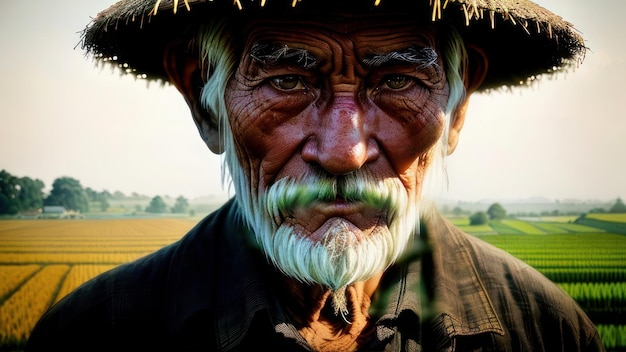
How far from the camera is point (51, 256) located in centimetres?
861

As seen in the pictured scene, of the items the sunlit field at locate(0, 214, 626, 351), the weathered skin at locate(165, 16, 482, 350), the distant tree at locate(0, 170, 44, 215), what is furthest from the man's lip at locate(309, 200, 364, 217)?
the distant tree at locate(0, 170, 44, 215)

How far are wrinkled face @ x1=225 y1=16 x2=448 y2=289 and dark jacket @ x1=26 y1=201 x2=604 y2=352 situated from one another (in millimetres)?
269

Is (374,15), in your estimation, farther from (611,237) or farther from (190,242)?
(611,237)

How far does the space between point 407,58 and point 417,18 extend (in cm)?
20

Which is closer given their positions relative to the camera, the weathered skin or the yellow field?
the weathered skin

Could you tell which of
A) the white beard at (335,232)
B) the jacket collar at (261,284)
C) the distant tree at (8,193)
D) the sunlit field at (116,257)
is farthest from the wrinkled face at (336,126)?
the distant tree at (8,193)

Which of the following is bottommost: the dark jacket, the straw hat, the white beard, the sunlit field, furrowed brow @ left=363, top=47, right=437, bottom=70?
the sunlit field

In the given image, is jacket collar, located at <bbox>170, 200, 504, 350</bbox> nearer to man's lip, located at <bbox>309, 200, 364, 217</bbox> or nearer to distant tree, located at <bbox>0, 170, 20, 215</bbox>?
man's lip, located at <bbox>309, 200, 364, 217</bbox>

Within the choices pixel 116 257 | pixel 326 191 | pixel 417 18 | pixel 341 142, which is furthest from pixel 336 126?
pixel 116 257

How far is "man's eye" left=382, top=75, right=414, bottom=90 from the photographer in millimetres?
1777

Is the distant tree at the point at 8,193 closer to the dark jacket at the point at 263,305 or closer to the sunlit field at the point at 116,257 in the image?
the sunlit field at the point at 116,257

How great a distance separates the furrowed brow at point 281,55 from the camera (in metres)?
1.71

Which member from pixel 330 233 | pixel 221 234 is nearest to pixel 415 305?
pixel 330 233

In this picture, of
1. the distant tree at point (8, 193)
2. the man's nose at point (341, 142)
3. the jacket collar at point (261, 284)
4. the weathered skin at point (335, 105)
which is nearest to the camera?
the man's nose at point (341, 142)
